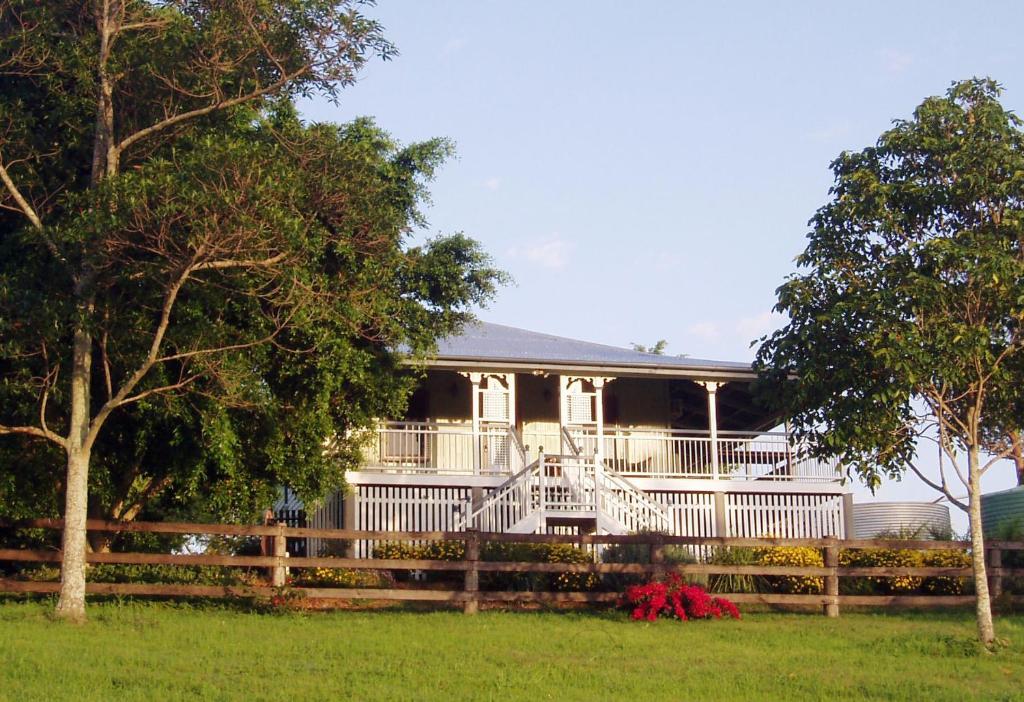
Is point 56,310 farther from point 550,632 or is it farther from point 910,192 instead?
point 910,192

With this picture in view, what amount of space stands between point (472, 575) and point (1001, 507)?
43.1 ft

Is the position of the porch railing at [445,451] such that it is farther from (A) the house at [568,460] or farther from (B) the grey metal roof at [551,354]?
(B) the grey metal roof at [551,354]

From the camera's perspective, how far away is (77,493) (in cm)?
1769

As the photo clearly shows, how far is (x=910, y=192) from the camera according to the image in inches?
681

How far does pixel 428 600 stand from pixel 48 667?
6.83 metres

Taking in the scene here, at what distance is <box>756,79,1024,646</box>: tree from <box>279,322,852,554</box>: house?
8.57 m

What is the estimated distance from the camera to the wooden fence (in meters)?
18.9

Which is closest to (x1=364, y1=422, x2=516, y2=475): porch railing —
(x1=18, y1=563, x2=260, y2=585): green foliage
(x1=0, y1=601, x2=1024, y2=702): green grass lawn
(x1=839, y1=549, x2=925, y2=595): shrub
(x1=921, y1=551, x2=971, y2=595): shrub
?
(x1=18, y1=563, x2=260, y2=585): green foliage

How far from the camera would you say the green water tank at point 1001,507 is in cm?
2667

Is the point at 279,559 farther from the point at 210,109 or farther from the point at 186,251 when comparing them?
the point at 210,109

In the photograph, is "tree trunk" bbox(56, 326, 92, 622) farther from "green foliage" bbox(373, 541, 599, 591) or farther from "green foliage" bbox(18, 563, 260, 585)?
"green foliage" bbox(373, 541, 599, 591)

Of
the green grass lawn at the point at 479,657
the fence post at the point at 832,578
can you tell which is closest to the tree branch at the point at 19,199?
the green grass lawn at the point at 479,657

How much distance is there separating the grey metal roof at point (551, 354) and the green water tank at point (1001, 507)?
571 cm

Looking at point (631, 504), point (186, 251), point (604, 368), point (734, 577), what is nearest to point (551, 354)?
point (604, 368)
